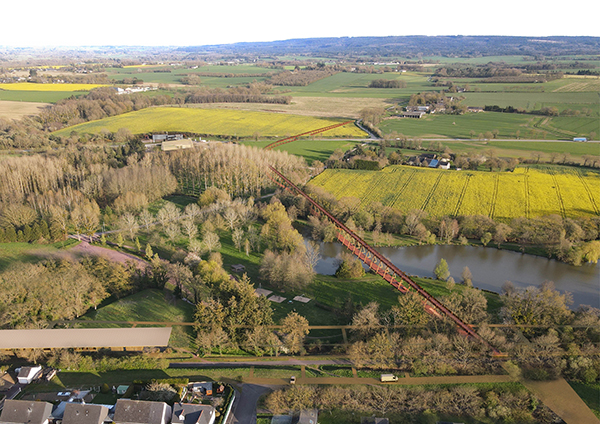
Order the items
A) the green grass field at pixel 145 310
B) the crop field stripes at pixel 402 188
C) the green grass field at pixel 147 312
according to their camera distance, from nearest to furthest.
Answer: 1. the green grass field at pixel 147 312
2. the green grass field at pixel 145 310
3. the crop field stripes at pixel 402 188

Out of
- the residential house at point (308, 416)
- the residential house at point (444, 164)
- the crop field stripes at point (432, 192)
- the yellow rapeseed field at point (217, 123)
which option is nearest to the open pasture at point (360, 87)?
the yellow rapeseed field at point (217, 123)

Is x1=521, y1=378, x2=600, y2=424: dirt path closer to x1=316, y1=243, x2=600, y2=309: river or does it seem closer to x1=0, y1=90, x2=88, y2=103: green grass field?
x1=316, y1=243, x2=600, y2=309: river

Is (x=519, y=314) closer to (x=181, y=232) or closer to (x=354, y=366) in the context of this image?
(x=354, y=366)

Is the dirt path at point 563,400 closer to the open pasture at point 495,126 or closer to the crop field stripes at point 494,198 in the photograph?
the crop field stripes at point 494,198

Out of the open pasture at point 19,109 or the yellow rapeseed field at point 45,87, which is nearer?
the open pasture at point 19,109

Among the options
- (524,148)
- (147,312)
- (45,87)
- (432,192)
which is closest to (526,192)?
(432,192)

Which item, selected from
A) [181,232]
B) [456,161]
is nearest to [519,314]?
[181,232]
